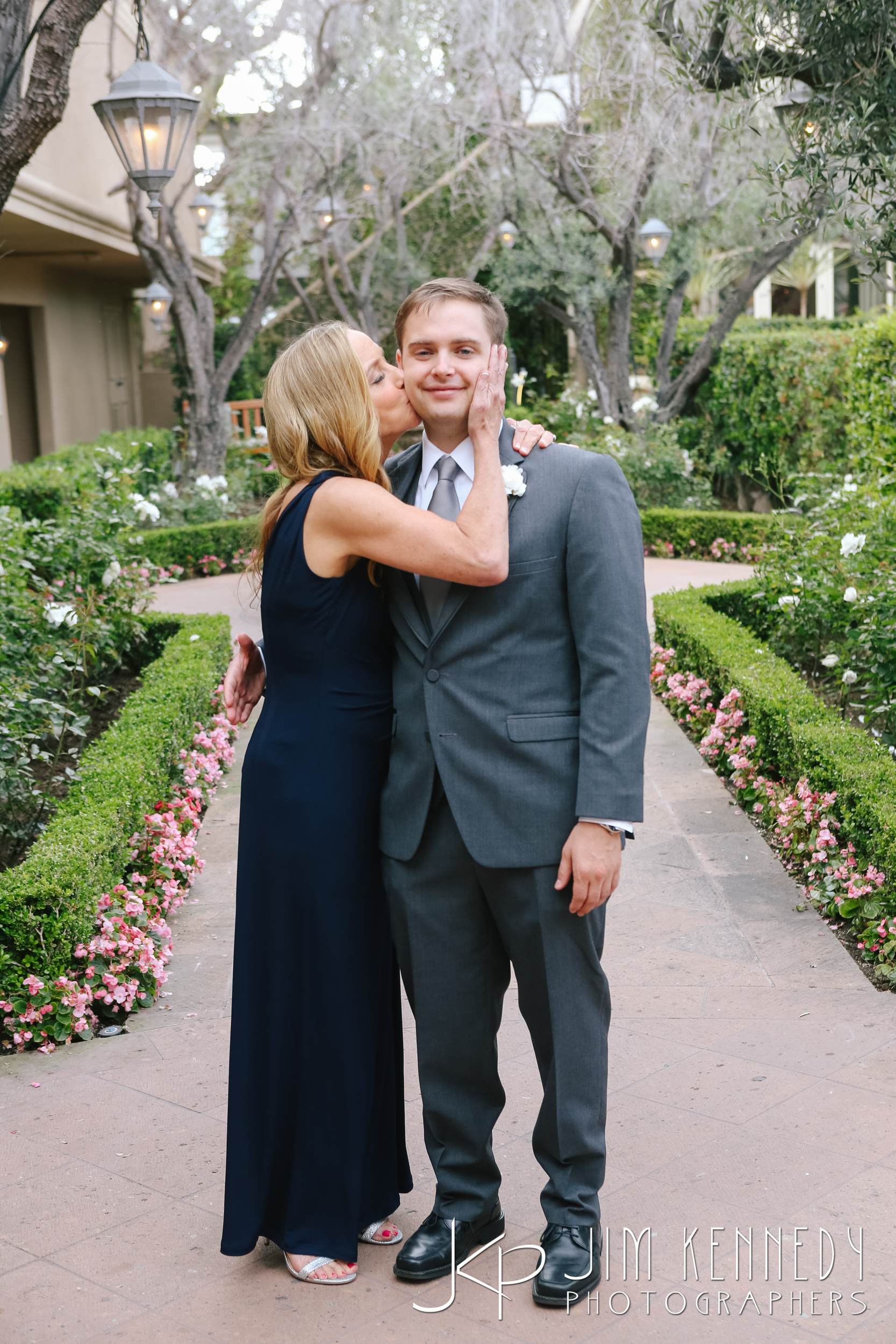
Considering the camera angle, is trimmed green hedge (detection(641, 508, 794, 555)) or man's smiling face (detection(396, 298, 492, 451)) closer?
man's smiling face (detection(396, 298, 492, 451))

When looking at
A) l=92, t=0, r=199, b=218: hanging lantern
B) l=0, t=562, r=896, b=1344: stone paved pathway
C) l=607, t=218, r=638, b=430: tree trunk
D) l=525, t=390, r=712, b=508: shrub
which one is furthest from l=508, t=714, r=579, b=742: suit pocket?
l=607, t=218, r=638, b=430: tree trunk

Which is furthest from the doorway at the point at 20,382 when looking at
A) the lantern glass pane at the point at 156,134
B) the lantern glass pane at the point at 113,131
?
the lantern glass pane at the point at 156,134

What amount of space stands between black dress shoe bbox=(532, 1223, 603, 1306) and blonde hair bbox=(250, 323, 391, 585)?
1.49 meters

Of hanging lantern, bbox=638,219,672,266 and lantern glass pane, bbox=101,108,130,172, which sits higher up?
hanging lantern, bbox=638,219,672,266

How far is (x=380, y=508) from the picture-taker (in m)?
2.36

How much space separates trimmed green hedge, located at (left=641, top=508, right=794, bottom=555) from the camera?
12.7m

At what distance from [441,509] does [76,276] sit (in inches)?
666

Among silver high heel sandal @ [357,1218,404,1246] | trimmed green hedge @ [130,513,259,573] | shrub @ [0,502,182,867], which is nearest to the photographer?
silver high heel sandal @ [357,1218,404,1246]

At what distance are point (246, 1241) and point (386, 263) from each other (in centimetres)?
2171

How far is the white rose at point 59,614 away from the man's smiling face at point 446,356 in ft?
12.9

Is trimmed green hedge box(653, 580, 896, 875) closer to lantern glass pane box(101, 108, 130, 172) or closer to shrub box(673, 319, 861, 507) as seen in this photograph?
lantern glass pane box(101, 108, 130, 172)

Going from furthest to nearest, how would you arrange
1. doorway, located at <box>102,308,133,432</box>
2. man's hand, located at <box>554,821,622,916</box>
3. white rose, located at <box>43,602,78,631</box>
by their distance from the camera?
doorway, located at <box>102,308,133,432</box>, white rose, located at <box>43,602,78,631</box>, man's hand, located at <box>554,821,622,916</box>

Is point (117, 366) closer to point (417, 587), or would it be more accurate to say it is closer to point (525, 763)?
point (417, 587)

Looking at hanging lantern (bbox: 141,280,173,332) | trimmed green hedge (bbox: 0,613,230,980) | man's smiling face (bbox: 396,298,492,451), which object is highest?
hanging lantern (bbox: 141,280,173,332)
